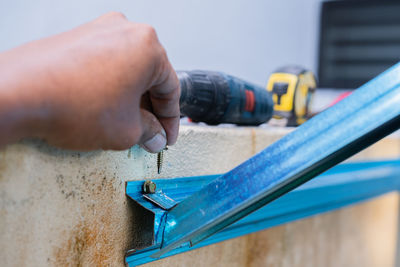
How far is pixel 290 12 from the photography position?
217 cm

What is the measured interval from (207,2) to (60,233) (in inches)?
52.5

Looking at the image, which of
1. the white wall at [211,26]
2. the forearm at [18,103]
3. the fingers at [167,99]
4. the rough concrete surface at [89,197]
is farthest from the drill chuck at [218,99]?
the white wall at [211,26]

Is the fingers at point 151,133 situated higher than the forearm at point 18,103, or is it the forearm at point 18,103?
the forearm at point 18,103

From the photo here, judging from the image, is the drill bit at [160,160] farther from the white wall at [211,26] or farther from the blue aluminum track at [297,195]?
the white wall at [211,26]

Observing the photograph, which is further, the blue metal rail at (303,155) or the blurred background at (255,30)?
Answer: the blurred background at (255,30)

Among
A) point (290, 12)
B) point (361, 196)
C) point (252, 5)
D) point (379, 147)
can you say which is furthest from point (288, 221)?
point (290, 12)

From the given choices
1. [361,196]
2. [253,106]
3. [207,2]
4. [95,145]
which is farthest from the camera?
[207,2]

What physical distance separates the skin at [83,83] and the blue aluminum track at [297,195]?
16 cm

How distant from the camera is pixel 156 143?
18.3 inches

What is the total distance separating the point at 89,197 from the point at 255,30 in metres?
1.59

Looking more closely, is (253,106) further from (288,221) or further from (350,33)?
(350,33)

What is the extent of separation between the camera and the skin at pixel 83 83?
1.05 ft

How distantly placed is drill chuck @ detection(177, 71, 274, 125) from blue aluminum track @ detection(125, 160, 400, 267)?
0.13 metres

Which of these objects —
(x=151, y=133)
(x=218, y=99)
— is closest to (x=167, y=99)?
(x=151, y=133)
